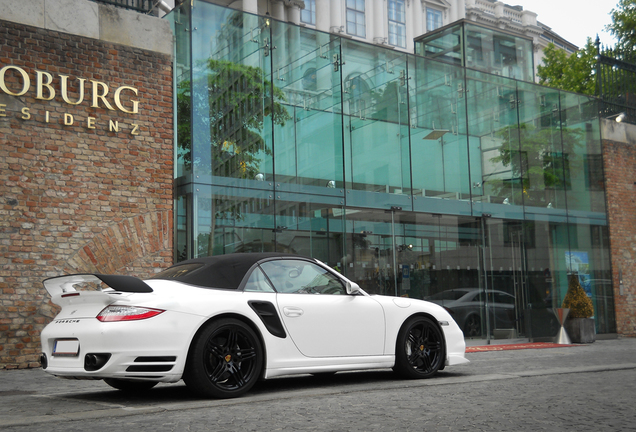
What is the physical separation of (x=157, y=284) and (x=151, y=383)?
1.16m

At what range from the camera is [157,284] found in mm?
6223

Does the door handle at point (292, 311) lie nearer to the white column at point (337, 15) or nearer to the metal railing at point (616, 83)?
the metal railing at point (616, 83)

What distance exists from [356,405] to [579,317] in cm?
1299

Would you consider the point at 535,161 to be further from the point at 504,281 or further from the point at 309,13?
the point at 309,13

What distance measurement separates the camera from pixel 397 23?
52.8 meters

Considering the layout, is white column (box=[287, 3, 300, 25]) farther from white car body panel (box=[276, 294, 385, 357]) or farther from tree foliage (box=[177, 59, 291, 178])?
white car body panel (box=[276, 294, 385, 357])

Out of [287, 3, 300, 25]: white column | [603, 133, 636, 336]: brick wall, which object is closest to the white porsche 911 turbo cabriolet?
[603, 133, 636, 336]: brick wall

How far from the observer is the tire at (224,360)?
583 centimetres

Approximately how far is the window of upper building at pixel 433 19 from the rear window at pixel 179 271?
166 feet

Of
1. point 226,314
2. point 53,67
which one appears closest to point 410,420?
point 226,314

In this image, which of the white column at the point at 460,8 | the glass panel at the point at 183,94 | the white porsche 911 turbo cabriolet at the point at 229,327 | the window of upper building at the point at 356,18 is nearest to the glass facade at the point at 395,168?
the glass panel at the point at 183,94

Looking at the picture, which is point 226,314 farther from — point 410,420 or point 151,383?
point 410,420

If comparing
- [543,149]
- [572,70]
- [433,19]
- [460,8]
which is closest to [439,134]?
[543,149]

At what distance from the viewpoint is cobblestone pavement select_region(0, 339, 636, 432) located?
465cm
